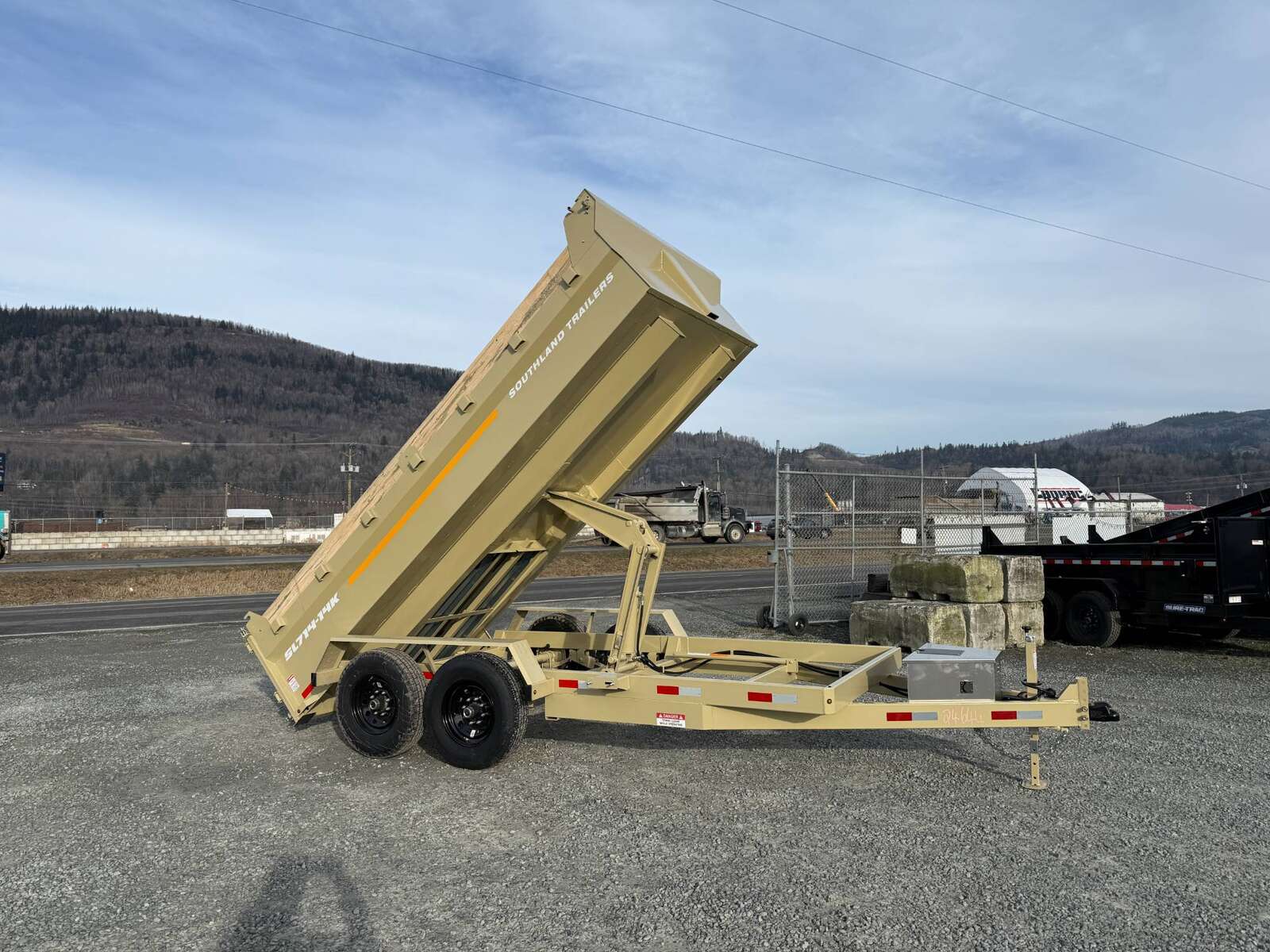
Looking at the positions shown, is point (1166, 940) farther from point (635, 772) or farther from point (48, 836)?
point (48, 836)

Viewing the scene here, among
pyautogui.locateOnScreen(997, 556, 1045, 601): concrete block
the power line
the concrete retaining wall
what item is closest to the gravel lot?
pyautogui.locateOnScreen(997, 556, 1045, 601): concrete block

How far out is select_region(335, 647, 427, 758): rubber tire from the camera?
20.6ft

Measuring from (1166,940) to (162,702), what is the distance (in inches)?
344

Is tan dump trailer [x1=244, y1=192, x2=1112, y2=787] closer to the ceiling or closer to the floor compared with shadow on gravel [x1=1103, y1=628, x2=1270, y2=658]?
closer to the ceiling

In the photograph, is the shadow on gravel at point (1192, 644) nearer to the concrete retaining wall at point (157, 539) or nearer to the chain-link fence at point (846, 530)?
the chain-link fence at point (846, 530)

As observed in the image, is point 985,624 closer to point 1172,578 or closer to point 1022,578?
point 1022,578

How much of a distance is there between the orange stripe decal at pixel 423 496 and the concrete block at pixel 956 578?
24.5 feet

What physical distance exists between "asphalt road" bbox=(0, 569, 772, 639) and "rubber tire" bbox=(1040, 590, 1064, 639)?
8178 mm

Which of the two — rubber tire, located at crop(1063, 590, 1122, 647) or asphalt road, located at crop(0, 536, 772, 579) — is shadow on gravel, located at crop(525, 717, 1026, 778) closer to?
rubber tire, located at crop(1063, 590, 1122, 647)

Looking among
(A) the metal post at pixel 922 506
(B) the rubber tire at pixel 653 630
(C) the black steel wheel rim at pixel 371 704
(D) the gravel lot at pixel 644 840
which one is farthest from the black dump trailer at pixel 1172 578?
(C) the black steel wheel rim at pixel 371 704

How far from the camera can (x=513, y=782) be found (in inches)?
235

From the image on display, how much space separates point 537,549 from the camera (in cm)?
739

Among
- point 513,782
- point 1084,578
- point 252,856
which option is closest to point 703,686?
point 513,782

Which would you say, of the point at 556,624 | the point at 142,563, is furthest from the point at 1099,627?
the point at 142,563
